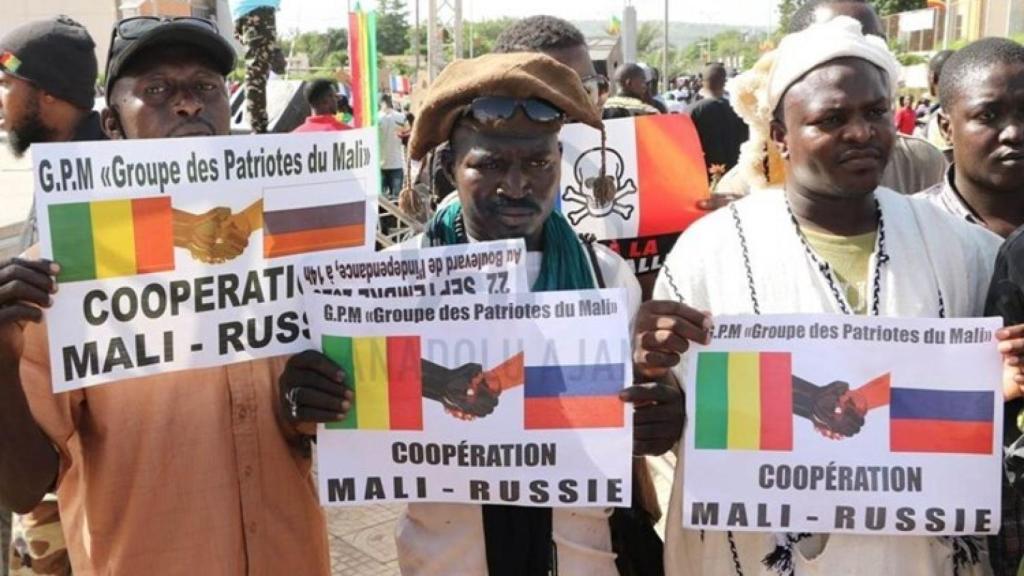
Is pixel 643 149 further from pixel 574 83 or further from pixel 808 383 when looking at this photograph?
pixel 808 383

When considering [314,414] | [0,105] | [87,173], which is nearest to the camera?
[87,173]

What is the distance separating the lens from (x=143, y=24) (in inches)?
82.5

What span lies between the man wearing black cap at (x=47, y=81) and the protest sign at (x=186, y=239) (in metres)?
1.37

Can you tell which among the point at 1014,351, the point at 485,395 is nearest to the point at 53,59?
the point at 485,395

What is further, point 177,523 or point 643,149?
point 643,149

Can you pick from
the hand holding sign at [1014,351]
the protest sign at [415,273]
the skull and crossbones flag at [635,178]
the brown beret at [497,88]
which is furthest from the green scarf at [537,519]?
the skull and crossbones flag at [635,178]

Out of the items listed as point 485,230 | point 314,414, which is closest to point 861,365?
point 485,230

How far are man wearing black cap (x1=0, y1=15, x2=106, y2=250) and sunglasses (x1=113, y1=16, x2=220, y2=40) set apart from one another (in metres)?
1.23

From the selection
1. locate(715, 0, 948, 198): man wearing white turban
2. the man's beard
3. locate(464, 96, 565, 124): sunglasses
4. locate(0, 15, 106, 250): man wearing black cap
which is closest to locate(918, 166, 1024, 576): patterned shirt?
locate(715, 0, 948, 198): man wearing white turban

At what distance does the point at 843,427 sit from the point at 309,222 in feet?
4.13

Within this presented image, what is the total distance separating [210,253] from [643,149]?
188 cm

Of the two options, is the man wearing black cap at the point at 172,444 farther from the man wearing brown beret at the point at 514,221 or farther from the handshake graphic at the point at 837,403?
the handshake graphic at the point at 837,403

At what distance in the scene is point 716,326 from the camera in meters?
2.04

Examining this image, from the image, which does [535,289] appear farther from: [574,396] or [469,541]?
[469,541]
